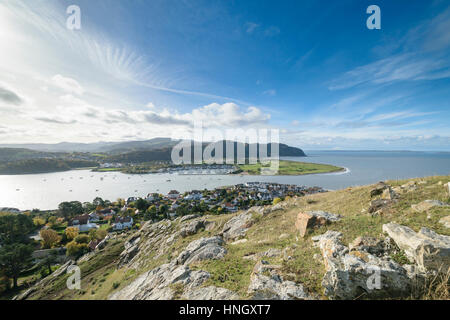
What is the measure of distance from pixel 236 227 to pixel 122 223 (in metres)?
32.1

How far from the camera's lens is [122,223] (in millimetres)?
32969

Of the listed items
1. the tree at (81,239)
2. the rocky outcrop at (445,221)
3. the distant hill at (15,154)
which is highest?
the distant hill at (15,154)

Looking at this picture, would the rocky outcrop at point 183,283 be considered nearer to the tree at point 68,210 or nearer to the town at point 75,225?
the town at point 75,225

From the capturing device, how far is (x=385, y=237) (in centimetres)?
469

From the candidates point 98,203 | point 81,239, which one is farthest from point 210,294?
point 98,203

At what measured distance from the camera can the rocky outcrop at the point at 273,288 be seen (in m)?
3.71

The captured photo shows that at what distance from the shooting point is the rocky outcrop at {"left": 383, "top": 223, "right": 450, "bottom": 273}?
3.46m

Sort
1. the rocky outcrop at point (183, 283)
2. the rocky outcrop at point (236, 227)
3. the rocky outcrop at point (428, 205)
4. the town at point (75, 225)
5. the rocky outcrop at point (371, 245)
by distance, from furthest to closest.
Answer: the town at point (75, 225) → the rocky outcrop at point (236, 227) → the rocky outcrop at point (428, 205) → the rocky outcrop at point (183, 283) → the rocky outcrop at point (371, 245)

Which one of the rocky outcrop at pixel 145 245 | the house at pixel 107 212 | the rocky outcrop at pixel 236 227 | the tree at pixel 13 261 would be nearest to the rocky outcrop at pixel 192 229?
the rocky outcrop at pixel 145 245

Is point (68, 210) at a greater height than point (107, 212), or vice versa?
point (68, 210)

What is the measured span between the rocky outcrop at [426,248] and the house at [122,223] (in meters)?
39.1

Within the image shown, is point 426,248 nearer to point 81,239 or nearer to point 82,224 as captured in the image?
point 81,239

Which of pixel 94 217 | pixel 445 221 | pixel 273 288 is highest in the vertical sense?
pixel 445 221
